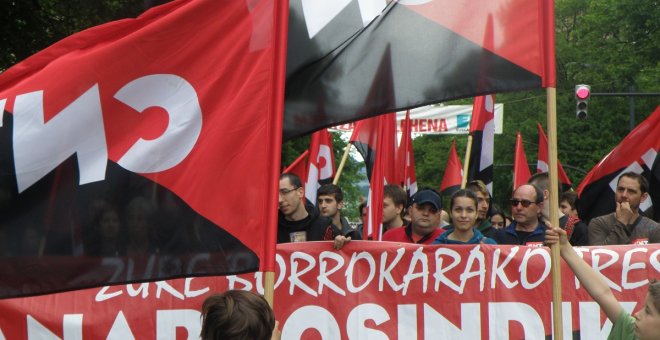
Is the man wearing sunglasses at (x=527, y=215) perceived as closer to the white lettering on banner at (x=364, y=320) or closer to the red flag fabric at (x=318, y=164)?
the white lettering on banner at (x=364, y=320)

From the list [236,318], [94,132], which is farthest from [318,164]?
[236,318]

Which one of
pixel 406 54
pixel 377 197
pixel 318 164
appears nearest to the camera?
pixel 406 54

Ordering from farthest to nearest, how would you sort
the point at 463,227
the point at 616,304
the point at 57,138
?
the point at 463,227 → the point at 57,138 → the point at 616,304

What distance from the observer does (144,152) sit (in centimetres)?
515

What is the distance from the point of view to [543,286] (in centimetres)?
657

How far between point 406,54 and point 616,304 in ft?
5.66

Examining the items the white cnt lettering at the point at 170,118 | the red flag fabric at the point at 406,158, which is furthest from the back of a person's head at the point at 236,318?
the red flag fabric at the point at 406,158

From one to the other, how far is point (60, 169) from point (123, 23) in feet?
2.33

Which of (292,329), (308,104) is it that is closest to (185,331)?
(292,329)

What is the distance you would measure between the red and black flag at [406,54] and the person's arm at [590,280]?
2.76ft

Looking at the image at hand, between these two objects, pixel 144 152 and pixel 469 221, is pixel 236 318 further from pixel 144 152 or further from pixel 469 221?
pixel 469 221

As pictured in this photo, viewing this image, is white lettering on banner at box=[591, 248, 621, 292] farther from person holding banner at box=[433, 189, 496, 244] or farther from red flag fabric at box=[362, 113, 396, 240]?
red flag fabric at box=[362, 113, 396, 240]

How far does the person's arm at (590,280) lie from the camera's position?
4723 mm

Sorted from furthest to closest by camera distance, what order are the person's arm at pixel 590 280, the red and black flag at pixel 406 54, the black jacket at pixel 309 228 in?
the black jacket at pixel 309 228 < the red and black flag at pixel 406 54 < the person's arm at pixel 590 280
